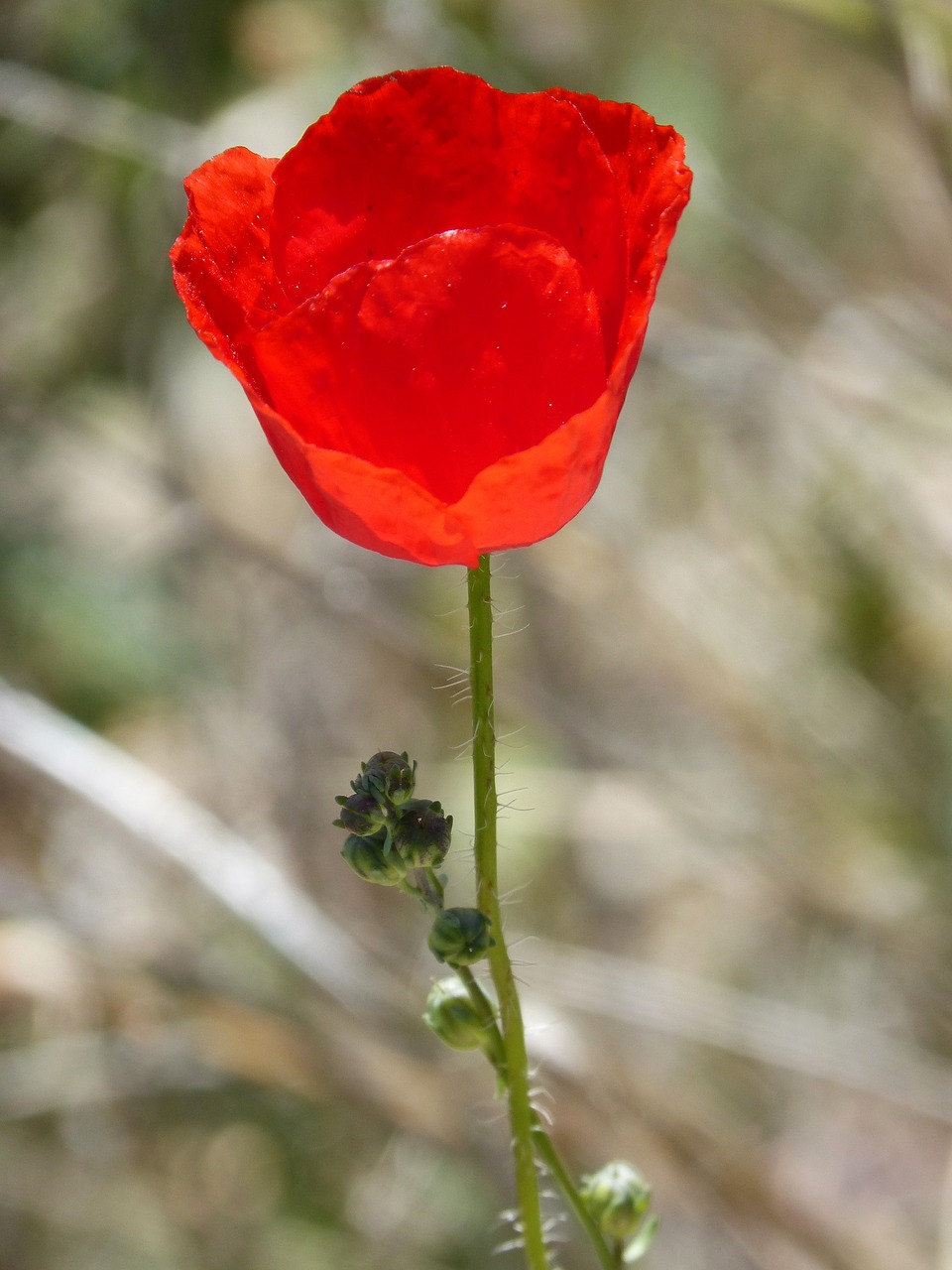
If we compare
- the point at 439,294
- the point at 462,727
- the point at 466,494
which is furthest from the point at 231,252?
the point at 462,727

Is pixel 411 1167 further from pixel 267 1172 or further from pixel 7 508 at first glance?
pixel 7 508

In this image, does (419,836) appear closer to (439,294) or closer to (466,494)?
(466,494)

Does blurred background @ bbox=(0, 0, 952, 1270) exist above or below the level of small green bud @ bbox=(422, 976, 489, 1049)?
above

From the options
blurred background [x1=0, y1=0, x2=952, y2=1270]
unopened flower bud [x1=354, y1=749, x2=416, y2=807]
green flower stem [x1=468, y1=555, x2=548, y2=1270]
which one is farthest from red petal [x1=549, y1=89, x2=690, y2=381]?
blurred background [x1=0, y1=0, x2=952, y2=1270]

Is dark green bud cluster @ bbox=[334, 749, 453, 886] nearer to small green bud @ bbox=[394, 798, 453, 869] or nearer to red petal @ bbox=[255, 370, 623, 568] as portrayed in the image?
small green bud @ bbox=[394, 798, 453, 869]

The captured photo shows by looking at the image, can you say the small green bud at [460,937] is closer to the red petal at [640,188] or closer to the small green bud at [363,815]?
the small green bud at [363,815]

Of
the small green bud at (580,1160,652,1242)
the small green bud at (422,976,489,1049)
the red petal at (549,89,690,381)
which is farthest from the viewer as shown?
the small green bud at (580,1160,652,1242)

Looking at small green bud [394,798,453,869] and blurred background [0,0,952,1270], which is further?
blurred background [0,0,952,1270]
